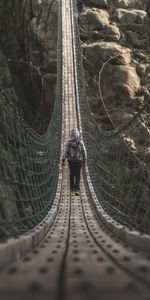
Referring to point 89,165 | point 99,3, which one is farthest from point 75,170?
point 99,3

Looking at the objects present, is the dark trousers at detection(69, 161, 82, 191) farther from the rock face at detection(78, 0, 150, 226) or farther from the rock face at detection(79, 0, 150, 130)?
the rock face at detection(79, 0, 150, 130)

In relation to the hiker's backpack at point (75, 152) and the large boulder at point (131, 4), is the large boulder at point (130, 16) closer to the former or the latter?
the large boulder at point (131, 4)

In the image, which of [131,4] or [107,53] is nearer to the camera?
[107,53]

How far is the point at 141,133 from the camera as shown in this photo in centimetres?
1496

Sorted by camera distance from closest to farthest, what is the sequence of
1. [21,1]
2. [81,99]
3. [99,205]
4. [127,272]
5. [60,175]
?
1. [127,272]
2. [99,205]
3. [60,175]
4. [81,99]
5. [21,1]

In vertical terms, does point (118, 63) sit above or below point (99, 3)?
below

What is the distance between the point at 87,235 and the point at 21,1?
17.5 m

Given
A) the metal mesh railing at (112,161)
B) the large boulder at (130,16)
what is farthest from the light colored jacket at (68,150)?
the large boulder at (130,16)

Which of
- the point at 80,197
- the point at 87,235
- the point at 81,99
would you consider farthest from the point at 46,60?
the point at 87,235

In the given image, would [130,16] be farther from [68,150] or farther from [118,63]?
[68,150]

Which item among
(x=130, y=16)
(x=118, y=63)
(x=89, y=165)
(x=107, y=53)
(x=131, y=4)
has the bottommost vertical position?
(x=89, y=165)

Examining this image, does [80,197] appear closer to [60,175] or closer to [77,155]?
[77,155]

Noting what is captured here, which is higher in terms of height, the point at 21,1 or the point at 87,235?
the point at 21,1

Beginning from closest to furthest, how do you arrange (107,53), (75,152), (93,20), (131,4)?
(75,152) → (107,53) → (93,20) → (131,4)
